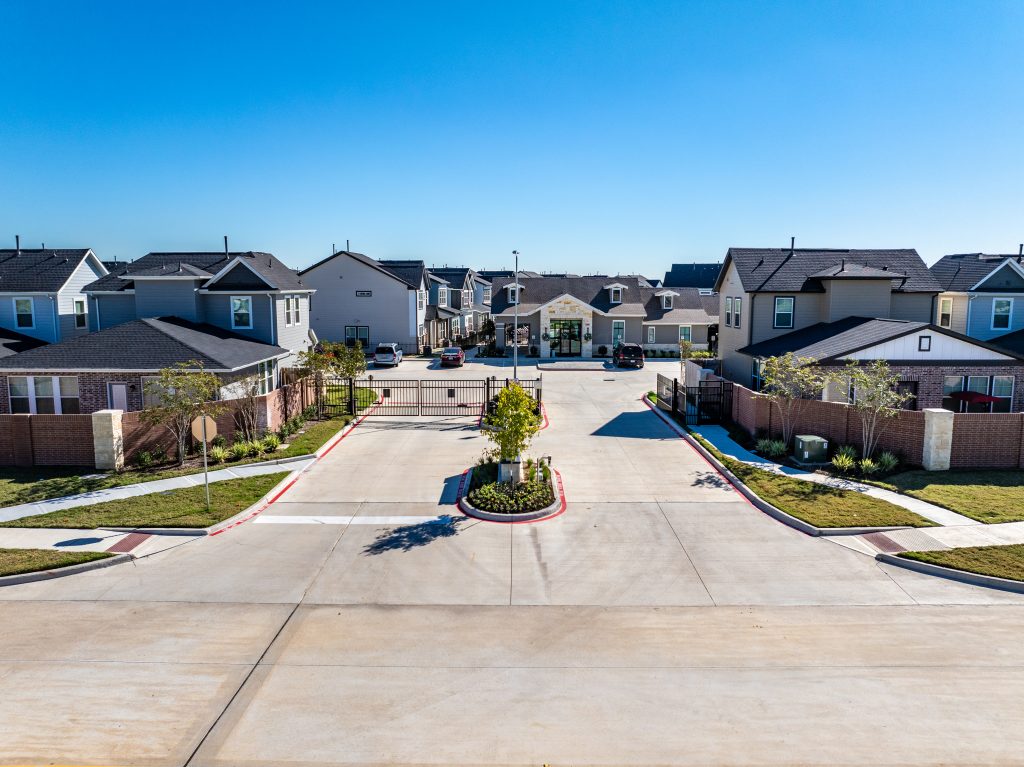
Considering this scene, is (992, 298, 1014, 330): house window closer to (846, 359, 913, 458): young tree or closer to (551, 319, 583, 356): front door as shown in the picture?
(846, 359, 913, 458): young tree

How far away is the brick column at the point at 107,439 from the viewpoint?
21094 mm

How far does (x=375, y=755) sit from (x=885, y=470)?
17.8 metres

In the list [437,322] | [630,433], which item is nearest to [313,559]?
[630,433]

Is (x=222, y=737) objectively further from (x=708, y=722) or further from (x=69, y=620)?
(x=708, y=722)

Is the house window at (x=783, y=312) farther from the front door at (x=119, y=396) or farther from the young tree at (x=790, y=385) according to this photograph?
the front door at (x=119, y=396)

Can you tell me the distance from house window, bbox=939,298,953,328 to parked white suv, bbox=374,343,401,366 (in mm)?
34243

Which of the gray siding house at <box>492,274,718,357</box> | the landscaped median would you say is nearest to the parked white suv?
the gray siding house at <box>492,274,718,357</box>

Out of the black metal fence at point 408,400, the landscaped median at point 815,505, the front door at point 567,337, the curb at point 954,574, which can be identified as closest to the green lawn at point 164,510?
the black metal fence at point 408,400

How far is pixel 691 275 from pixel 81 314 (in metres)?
83.0

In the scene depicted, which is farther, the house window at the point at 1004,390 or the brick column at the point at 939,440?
the house window at the point at 1004,390

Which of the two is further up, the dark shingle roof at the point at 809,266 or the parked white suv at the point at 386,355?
the dark shingle roof at the point at 809,266

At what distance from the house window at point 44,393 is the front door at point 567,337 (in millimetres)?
36317

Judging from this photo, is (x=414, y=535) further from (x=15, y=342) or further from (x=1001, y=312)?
(x=1001, y=312)

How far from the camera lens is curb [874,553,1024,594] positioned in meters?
13.3
